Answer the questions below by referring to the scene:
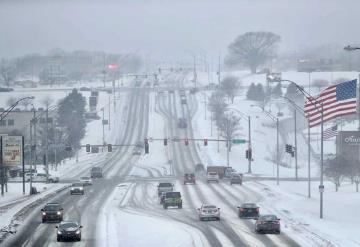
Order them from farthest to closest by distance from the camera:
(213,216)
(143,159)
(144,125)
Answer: (144,125), (143,159), (213,216)

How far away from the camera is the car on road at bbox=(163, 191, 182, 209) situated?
74000mm

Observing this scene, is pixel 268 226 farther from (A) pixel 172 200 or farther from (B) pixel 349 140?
(B) pixel 349 140

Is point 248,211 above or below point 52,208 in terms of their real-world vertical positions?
below

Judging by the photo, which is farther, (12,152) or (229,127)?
(229,127)

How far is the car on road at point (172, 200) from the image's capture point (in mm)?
74000

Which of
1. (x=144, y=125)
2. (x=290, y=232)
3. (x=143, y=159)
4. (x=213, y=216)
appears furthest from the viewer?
(x=144, y=125)

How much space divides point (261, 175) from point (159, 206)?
169 feet

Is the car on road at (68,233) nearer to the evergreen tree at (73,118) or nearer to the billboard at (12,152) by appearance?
the billboard at (12,152)

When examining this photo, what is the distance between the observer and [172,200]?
74188 mm

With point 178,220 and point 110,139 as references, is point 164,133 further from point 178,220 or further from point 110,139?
point 178,220

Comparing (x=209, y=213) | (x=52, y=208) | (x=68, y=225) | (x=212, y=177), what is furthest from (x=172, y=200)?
(x=212, y=177)

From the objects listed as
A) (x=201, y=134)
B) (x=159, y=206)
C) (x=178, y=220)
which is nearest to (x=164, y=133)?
(x=201, y=134)

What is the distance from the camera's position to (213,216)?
63.7 meters

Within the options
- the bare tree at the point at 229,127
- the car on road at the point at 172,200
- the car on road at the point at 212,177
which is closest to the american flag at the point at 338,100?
the car on road at the point at 172,200
